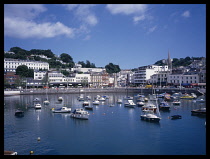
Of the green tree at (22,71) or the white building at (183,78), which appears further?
the green tree at (22,71)

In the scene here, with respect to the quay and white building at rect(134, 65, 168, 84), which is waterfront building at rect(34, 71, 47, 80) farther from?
white building at rect(134, 65, 168, 84)

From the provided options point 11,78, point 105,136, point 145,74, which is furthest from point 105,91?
point 105,136

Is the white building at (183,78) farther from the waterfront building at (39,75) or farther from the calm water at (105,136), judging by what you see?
the waterfront building at (39,75)

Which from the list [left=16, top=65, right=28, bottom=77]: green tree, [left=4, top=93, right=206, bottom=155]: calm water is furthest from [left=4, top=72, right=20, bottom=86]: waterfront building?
[left=4, top=93, right=206, bottom=155]: calm water

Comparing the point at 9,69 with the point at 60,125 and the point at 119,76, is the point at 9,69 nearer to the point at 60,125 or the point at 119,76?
the point at 119,76

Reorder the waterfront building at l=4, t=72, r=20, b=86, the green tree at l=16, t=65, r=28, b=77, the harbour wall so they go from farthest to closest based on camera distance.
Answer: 1. the green tree at l=16, t=65, r=28, b=77
2. the waterfront building at l=4, t=72, r=20, b=86
3. the harbour wall

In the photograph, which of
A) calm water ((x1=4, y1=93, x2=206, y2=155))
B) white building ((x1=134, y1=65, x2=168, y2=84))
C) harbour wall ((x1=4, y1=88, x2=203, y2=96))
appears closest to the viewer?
calm water ((x1=4, y1=93, x2=206, y2=155))

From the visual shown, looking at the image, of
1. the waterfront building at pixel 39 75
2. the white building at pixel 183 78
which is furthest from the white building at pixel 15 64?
the white building at pixel 183 78

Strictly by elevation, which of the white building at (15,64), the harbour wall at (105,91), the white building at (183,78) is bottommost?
the harbour wall at (105,91)

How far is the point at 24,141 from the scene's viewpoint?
21.1 meters

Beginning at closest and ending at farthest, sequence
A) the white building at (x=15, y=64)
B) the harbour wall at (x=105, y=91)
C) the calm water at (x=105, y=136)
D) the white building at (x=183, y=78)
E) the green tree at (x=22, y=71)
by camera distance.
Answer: the calm water at (x=105, y=136) < the harbour wall at (x=105, y=91) < the white building at (x=183, y=78) < the green tree at (x=22, y=71) < the white building at (x=15, y=64)

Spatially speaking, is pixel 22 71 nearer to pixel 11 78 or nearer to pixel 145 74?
pixel 11 78

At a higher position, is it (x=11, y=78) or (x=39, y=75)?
(x=39, y=75)

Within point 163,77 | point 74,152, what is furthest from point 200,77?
point 74,152
